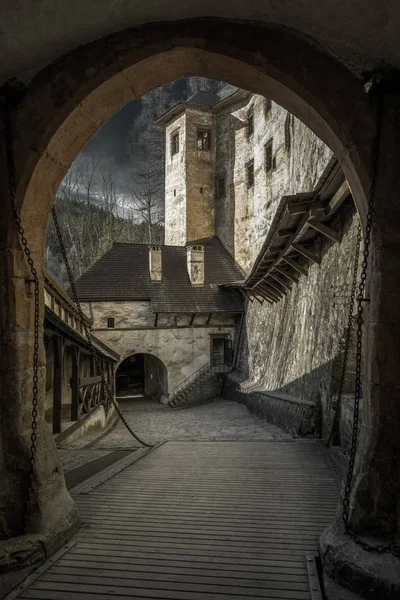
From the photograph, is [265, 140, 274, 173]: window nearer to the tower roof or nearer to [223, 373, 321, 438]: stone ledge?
the tower roof

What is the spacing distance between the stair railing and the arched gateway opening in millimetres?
18983

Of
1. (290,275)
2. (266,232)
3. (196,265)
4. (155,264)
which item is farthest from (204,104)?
(290,275)

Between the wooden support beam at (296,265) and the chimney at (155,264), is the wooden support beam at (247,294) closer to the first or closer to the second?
the chimney at (155,264)

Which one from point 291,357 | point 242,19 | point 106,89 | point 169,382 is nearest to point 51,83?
point 106,89

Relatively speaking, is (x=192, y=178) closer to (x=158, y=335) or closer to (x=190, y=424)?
(x=158, y=335)

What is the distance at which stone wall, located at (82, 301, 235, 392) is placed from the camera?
2184 cm

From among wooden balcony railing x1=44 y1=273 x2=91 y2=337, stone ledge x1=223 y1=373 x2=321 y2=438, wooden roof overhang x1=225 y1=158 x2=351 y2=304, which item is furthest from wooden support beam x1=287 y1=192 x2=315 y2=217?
wooden balcony railing x1=44 y1=273 x2=91 y2=337

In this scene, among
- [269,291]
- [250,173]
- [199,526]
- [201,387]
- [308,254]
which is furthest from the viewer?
[250,173]

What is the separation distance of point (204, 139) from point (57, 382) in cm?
2631

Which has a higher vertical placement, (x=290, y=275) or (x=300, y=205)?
(x=300, y=205)

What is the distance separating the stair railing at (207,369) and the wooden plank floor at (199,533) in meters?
16.9

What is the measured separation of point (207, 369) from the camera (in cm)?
2339

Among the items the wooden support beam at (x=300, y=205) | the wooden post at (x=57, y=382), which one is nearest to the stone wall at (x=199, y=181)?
the wooden post at (x=57, y=382)

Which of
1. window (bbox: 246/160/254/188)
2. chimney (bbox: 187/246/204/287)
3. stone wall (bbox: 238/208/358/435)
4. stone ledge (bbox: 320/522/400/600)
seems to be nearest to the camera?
stone ledge (bbox: 320/522/400/600)
